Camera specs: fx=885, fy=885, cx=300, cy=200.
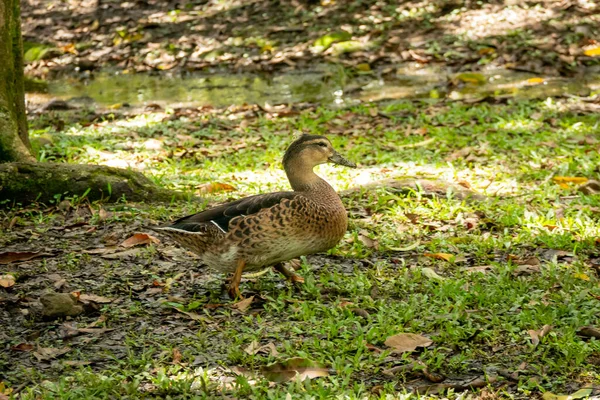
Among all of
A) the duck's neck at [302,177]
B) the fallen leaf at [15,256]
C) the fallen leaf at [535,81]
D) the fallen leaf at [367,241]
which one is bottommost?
the fallen leaf at [535,81]

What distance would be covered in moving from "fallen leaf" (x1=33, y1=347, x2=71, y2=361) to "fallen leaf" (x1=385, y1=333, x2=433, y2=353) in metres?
1.74

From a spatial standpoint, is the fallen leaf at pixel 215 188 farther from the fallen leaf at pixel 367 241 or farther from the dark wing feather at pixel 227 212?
the dark wing feather at pixel 227 212

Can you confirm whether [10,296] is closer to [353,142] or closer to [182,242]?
[182,242]

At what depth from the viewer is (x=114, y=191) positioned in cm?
719

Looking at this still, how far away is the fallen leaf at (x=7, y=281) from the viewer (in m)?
5.53

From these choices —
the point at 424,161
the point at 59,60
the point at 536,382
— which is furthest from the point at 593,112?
the point at 59,60

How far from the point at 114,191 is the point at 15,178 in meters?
0.78

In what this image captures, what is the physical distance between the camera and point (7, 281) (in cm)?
558

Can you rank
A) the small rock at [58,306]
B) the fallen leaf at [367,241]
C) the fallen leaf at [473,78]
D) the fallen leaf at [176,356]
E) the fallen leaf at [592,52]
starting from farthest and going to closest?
the fallen leaf at [592,52] < the fallen leaf at [473,78] < the fallen leaf at [367,241] < the small rock at [58,306] < the fallen leaf at [176,356]

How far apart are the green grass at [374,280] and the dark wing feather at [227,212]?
461 mm

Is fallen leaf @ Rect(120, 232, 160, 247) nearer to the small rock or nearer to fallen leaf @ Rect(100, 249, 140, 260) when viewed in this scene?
fallen leaf @ Rect(100, 249, 140, 260)

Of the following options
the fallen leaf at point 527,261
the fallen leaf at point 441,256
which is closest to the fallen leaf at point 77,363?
the fallen leaf at point 441,256

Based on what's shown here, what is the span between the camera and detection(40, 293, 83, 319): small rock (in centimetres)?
508

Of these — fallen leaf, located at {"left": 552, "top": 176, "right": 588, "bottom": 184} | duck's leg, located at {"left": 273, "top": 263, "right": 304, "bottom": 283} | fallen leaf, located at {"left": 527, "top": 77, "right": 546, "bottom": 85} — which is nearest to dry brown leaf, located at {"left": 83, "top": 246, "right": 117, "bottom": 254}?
duck's leg, located at {"left": 273, "top": 263, "right": 304, "bottom": 283}
